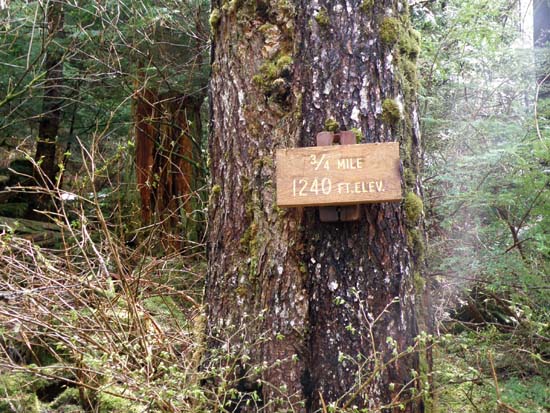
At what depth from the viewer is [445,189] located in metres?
5.38

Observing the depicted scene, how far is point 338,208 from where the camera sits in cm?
240

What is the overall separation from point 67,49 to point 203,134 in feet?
6.15

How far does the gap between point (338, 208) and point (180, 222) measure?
3.97 m

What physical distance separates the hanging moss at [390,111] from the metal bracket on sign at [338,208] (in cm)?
24

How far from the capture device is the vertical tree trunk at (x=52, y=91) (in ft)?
21.8

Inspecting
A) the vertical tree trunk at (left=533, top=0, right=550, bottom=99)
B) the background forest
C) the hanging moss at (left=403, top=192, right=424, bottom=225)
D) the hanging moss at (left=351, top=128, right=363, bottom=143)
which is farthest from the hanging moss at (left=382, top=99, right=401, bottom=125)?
the vertical tree trunk at (left=533, top=0, right=550, bottom=99)

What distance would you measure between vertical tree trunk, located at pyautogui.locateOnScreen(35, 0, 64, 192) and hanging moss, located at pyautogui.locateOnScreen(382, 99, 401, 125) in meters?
4.89

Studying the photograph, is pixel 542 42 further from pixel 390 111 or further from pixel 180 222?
pixel 390 111

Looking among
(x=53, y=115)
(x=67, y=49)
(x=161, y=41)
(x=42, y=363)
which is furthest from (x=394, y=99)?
(x=53, y=115)

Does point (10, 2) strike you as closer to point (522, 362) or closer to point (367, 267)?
point (367, 267)

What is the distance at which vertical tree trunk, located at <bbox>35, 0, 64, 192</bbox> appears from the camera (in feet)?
21.8

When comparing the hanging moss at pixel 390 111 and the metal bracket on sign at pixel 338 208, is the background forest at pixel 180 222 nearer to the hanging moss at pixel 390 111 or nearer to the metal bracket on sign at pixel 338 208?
the metal bracket on sign at pixel 338 208

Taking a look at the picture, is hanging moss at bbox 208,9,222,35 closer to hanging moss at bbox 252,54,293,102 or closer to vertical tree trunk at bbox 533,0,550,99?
hanging moss at bbox 252,54,293,102

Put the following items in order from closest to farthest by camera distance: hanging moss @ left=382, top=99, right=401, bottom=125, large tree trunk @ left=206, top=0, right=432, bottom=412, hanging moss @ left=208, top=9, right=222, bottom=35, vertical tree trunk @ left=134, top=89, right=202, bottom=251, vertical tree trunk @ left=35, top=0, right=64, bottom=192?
1. large tree trunk @ left=206, top=0, right=432, bottom=412
2. hanging moss @ left=382, top=99, right=401, bottom=125
3. hanging moss @ left=208, top=9, right=222, bottom=35
4. vertical tree trunk @ left=134, top=89, right=202, bottom=251
5. vertical tree trunk @ left=35, top=0, right=64, bottom=192
